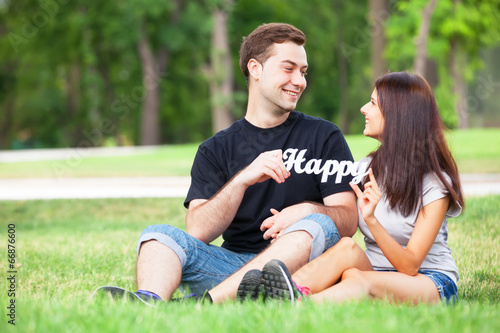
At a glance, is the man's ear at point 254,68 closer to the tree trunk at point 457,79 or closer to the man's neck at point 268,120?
the man's neck at point 268,120

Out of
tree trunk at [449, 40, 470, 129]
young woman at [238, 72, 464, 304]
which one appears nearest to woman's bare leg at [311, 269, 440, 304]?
young woman at [238, 72, 464, 304]

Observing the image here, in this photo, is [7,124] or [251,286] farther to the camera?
[7,124]

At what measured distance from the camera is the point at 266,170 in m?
3.57

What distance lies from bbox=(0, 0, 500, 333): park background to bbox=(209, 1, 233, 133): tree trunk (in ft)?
0.20

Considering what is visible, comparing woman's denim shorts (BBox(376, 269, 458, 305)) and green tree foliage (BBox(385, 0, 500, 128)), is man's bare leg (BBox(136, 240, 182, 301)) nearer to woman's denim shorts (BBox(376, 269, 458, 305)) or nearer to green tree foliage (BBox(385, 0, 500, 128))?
woman's denim shorts (BBox(376, 269, 458, 305))

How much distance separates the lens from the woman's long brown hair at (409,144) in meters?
3.61

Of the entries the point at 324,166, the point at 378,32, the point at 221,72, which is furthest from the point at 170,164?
the point at 324,166

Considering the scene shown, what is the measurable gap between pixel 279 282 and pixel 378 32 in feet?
80.8

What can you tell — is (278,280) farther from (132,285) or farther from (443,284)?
(132,285)

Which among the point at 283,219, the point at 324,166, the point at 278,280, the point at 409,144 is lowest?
the point at 278,280

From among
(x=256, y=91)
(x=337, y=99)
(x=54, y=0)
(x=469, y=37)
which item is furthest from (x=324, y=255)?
(x=337, y=99)

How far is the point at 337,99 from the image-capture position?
139 feet

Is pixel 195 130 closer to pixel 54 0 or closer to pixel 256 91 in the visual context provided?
pixel 54 0

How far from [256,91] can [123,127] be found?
4116cm
